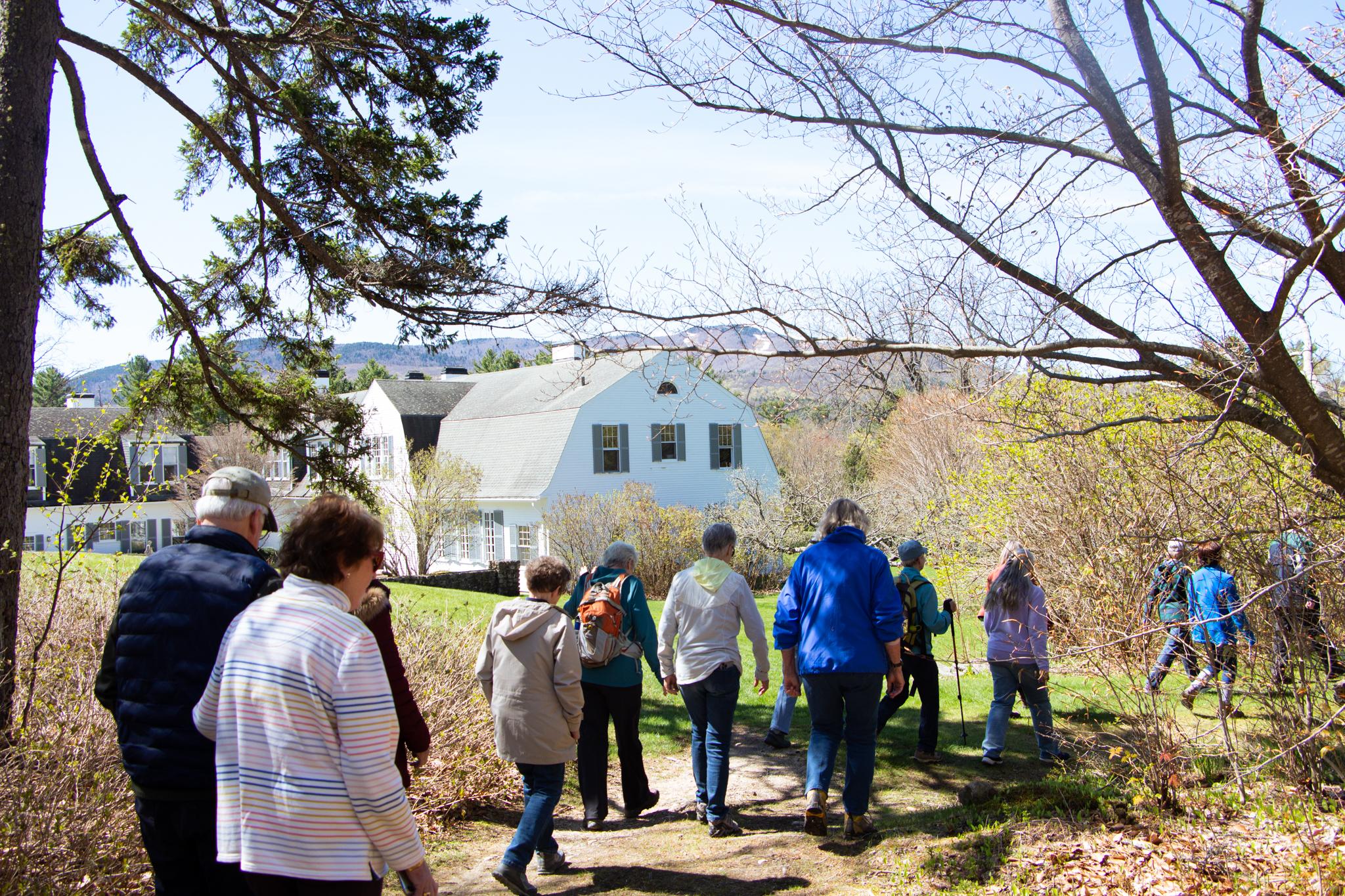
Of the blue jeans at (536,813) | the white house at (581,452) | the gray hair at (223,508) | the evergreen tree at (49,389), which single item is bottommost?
the blue jeans at (536,813)

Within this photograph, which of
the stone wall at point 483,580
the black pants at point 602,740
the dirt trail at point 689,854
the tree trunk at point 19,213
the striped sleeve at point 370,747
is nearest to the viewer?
the striped sleeve at point 370,747

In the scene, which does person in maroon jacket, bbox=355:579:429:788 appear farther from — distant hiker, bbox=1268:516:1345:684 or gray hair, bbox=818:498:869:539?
distant hiker, bbox=1268:516:1345:684

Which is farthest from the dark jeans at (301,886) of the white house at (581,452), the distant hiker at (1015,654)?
the white house at (581,452)

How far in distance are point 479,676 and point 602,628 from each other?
0.86m

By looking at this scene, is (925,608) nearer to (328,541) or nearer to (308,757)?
(328,541)

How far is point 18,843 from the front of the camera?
405cm

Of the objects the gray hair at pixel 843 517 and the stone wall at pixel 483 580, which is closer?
the gray hair at pixel 843 517

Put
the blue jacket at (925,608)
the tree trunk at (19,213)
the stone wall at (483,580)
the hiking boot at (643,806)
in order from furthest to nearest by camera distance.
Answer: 1. the stone wall at (483,580)
2. the blue jacket at (925,608)
3. the hiking boot at (643,806)
4. the tree trunk at (19,213)

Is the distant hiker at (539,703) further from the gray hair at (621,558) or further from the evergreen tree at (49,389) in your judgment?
the evergreen tree at (49,389)

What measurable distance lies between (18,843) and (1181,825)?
17.7 ft

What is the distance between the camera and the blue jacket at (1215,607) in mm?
5410

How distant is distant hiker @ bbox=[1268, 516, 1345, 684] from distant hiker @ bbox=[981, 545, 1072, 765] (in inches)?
68.4

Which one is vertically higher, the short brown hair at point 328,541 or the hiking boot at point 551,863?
the short brown hair at point 328,541

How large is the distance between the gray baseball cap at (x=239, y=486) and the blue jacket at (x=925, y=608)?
184 inches
